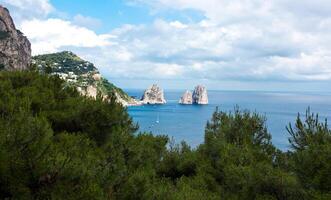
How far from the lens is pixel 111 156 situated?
40.0ft

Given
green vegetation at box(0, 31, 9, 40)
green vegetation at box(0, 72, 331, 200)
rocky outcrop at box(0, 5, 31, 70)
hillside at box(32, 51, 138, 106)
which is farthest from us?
hillside at box(32, 51, 138, 106)

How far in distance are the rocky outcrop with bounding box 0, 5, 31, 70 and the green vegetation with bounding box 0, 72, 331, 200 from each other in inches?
2995

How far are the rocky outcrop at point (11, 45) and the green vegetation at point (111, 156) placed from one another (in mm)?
76076

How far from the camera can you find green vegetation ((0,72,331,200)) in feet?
26.2

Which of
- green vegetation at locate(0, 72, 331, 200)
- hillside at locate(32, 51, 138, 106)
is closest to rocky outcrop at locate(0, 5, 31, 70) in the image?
hillside at locate(32, 51, 138, 106)

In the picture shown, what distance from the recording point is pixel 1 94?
1277 cm

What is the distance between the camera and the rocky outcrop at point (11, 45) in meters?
92.2

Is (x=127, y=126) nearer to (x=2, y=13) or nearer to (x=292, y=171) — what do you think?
(x=292, y=171)

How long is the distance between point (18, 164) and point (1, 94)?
586 cm

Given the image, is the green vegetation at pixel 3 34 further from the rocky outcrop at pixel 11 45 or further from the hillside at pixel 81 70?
the hillside at pixel 81 70

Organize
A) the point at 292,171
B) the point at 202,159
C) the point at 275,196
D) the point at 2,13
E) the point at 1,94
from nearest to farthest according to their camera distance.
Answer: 1. the point at 1,94
2. the point at 275,196
3. the point at 292,171
4. the point at 202,159
5. the point at 2,13

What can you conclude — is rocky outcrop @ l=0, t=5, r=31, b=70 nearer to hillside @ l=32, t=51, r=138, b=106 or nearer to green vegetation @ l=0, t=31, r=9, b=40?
green vegetation @ l=0, t=31, r=9, b=40

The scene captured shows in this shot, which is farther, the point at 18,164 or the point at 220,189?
the point at 220,189

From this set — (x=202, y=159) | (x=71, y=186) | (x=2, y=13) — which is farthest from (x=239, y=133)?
(x=2, y=13)
